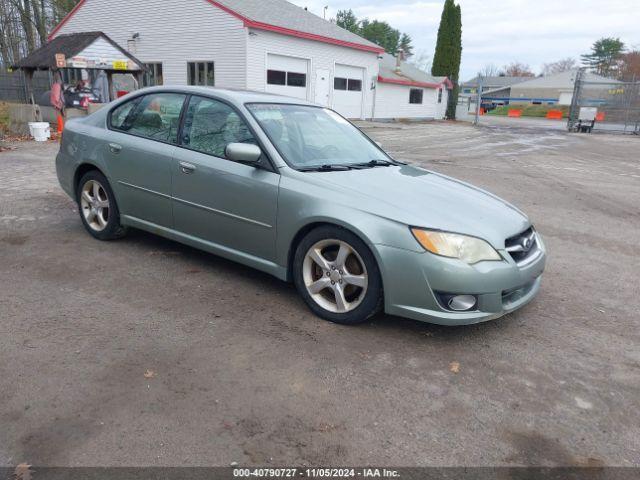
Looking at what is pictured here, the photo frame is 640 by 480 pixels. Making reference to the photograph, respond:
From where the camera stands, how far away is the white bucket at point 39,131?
14.4m

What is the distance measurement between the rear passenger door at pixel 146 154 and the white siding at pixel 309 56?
17.6 m

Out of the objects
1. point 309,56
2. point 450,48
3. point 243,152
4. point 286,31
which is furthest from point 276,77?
point 450,48

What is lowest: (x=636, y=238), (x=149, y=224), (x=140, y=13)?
(x=636, y=238)

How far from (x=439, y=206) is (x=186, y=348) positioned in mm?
1922

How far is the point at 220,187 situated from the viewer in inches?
166

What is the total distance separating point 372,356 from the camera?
3352mm

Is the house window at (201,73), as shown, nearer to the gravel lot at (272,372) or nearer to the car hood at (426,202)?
the gravel lot at (272,372)

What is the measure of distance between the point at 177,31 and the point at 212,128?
2158 centimetres

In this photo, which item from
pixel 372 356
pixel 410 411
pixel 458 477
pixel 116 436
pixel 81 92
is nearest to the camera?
pixel 458 477

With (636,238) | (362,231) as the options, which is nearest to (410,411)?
(362,231)

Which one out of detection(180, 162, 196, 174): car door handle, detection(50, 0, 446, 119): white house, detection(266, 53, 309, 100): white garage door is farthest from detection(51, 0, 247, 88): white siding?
detection(180, 162, 196, 174): car door handle

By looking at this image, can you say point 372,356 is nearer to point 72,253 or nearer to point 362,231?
point 362,231

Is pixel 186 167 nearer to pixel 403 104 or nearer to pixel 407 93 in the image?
pixel 403 104

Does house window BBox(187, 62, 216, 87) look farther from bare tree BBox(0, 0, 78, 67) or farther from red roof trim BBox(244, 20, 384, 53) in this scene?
bare tree BBox(0, 0, 78, 67)
